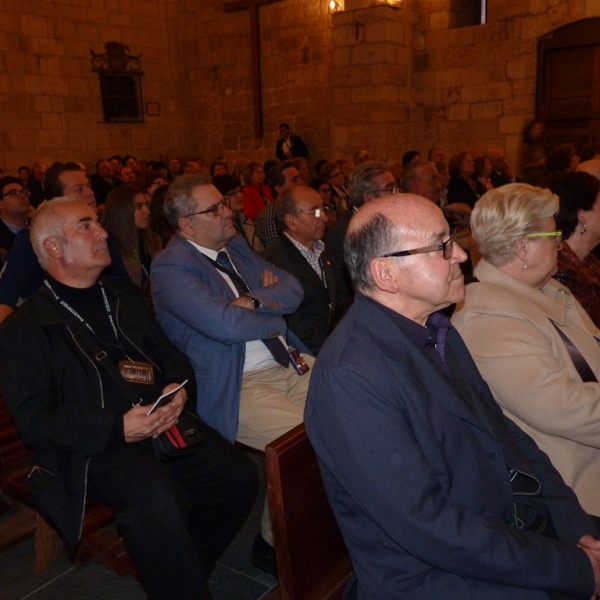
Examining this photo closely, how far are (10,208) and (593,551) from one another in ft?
13.9

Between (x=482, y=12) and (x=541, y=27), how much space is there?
1.48 metres

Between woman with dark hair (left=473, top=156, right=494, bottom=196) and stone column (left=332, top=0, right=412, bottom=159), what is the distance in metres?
2.49

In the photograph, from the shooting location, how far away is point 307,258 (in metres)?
3.45

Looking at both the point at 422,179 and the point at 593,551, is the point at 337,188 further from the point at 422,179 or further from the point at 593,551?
the point at 593,551

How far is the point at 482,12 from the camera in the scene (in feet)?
32.9

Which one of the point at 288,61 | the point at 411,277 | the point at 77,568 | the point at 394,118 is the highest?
the point at 288,61

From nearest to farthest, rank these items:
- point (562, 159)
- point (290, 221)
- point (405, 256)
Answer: point (405, 256) → point (290, 221) → point (562, 159)

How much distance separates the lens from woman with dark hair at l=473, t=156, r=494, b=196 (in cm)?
707

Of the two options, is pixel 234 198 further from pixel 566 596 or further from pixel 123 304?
pixel 566 596

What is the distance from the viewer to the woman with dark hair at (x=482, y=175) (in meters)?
7.07

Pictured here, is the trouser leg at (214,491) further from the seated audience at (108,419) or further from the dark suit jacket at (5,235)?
the dark suit jacket at (5,235)

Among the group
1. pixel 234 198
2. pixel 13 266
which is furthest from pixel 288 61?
pixel 13 266

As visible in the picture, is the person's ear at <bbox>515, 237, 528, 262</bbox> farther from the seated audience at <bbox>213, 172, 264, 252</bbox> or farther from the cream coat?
the seated audience at <bbox>213, 172, 264, 252</bbox>

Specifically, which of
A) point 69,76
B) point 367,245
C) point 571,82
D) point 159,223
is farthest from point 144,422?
point 69,76
